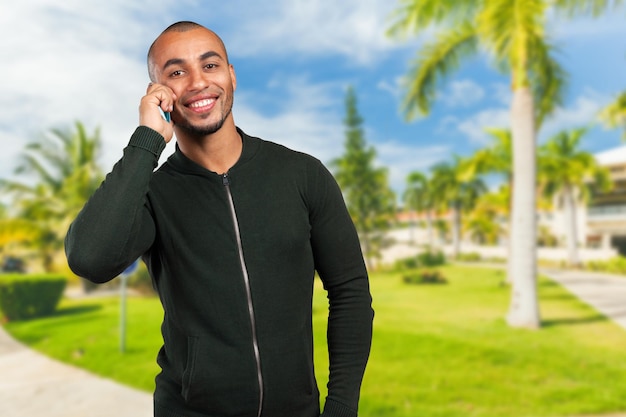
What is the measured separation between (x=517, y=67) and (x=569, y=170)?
20.0 m

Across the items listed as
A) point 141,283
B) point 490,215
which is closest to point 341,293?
point 141,283

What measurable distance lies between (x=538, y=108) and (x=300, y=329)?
43.2 ft

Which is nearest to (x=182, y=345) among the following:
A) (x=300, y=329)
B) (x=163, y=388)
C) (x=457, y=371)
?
(x=163, y=388)

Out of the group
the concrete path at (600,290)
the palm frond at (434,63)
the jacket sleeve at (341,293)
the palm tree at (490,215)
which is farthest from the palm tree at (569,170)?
the jacket sleeve at (341,293)

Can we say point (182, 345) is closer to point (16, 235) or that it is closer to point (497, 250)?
point (16, 235)

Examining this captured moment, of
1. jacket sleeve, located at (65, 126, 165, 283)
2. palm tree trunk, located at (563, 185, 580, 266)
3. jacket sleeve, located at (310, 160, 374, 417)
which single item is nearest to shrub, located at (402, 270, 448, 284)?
palm tree trunk, located at (563, 185, 580, 266)

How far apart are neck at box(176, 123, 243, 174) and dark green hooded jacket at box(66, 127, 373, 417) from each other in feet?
0.10

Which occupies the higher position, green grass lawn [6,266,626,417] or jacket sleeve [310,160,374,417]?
jacket sleeve [310,160,374,417]

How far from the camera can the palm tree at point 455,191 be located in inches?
1437

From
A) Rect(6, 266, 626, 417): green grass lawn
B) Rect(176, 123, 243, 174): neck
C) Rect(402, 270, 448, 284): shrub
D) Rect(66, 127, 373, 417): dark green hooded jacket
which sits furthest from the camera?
Rect(402, 270, 448, 284): shrub

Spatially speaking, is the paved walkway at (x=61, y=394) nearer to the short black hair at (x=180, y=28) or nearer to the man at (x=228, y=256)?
the man at (x=228, y=256)

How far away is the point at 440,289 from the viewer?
958 inches

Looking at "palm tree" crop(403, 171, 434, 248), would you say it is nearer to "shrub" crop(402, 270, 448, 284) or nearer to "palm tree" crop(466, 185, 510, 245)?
"palm tree" crop(466, 185, 510, 245)

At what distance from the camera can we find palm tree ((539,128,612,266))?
1185 inches
